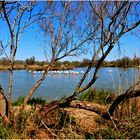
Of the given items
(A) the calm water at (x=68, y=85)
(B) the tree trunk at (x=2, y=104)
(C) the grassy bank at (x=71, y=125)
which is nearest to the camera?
(C) the grassy bank at (x=71, y=125)

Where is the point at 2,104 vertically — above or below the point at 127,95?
below

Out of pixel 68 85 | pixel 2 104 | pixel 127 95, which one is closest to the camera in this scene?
pixel 127 95

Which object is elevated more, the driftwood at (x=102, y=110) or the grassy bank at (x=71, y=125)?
the driftwood at (x=102, y=110)

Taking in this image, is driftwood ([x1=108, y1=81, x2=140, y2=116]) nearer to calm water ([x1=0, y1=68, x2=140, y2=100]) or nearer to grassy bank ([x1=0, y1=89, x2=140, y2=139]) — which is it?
grassy bank ([x1=0, y1=89, x2=140, y2=139])

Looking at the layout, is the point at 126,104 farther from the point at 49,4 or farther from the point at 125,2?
the point at 49,4

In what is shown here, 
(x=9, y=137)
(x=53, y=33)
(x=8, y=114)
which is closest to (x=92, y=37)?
(x=53, y=33)

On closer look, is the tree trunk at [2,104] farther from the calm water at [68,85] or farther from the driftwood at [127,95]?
the driftwood at [127,95]

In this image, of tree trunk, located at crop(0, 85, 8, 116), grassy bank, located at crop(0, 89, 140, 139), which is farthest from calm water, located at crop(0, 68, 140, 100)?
tree trunk, located at crop(0, 85, 8, 116)

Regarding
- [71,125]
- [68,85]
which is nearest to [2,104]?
[71,125]

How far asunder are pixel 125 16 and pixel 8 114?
257cm

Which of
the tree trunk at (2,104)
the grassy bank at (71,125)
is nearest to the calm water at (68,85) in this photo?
the grassy bank at (71,125)

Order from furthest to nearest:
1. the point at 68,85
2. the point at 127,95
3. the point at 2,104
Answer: the point at 68,85 → the point at 2,104 → the point at 127,95

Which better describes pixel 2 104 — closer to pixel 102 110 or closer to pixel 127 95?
pixel 102 110

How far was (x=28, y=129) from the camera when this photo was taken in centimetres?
514
